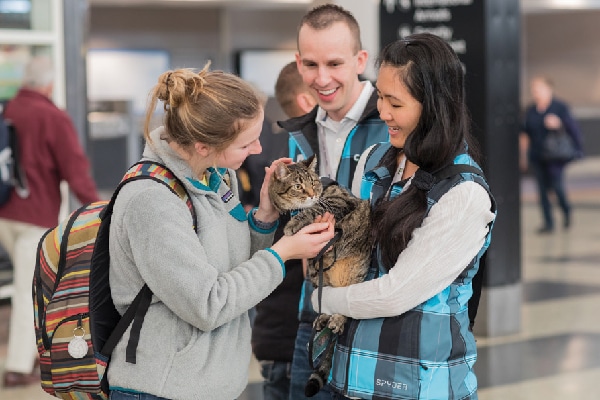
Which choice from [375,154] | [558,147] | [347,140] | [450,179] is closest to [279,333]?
[347,140]

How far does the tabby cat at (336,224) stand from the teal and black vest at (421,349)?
0.16 meters

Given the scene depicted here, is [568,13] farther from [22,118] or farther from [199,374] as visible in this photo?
[199,374]

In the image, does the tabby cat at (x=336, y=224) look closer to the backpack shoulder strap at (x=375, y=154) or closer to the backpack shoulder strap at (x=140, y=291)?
the backpack shoulder strap at (x=375, y=154)

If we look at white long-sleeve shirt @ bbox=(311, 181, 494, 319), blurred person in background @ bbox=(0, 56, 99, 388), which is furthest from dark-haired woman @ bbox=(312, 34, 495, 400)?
blurred person in background @ bbox=(0, 56, 99, 388)

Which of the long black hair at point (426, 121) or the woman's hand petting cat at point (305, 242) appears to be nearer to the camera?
the long black hair at point (426, 121)

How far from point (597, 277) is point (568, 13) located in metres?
15.6

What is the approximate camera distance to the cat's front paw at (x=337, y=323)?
8.37ft

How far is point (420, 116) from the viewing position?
2.40 meters

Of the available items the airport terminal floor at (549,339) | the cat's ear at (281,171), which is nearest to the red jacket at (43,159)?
the airport terminal floor at (549,339)

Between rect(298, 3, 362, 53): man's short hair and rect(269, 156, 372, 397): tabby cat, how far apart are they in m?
0.76

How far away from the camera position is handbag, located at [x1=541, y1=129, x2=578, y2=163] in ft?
41.4

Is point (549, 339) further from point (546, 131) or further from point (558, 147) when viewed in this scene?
point (546, 131)

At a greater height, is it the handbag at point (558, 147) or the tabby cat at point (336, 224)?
the handbag at point (558, 147)

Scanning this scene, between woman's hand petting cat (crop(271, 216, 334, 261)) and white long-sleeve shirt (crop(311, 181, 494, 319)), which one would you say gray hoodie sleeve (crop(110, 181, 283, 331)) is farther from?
white long-sleeve shirt (crop(311, 181, 494, 319))
